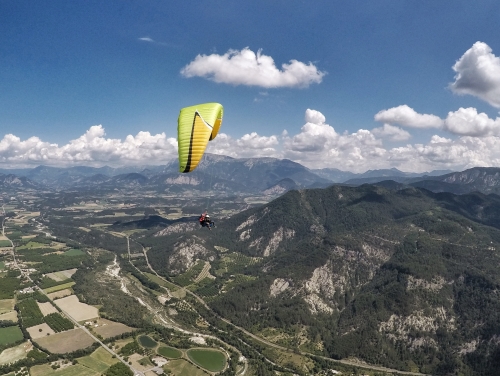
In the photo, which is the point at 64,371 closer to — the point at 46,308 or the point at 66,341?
the point at 66,341

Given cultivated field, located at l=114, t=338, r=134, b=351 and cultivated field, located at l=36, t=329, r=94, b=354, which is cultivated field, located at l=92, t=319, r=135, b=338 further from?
cultivated field, located at l=114, t=338, r=134, b=351

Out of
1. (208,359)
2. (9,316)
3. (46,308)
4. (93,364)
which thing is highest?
(93,364)

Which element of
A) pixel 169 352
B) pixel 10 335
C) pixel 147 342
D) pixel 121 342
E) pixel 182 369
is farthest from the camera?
pixel 10 335

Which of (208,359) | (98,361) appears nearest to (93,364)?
(98,361)

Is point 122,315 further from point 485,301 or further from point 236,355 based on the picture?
point 485,301

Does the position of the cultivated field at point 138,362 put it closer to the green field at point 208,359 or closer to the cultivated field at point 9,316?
the green field at point 208,359

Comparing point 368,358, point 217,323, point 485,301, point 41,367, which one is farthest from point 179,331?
point 485,301
